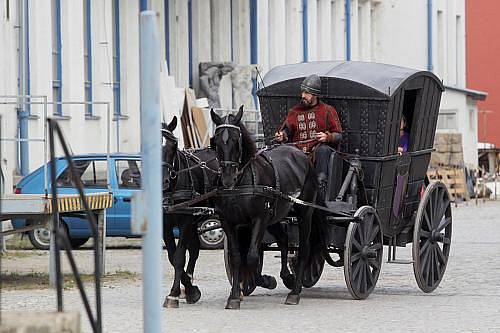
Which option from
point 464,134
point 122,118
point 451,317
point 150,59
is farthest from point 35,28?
point 464,134

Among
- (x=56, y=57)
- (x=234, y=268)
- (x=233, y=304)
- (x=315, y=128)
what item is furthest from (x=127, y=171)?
(x=233, y=304)

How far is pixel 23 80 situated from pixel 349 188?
1323cm

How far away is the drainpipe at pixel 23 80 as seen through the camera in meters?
26.6

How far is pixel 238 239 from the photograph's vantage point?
14.7 m

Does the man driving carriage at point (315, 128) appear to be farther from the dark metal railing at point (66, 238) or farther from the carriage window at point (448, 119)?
the carriage window at point (448, 119)

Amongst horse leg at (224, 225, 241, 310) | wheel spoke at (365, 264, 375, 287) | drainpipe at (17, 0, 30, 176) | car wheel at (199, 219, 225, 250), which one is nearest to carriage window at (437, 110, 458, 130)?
drainpipe at (17, 0, 30, 176)

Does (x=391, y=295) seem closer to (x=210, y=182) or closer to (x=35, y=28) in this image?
(x=210, y=182)

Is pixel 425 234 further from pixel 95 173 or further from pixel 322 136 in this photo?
pixel 95 173

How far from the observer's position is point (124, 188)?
907 inches

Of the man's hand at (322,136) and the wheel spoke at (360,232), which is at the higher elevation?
the man's hand at (322,136)

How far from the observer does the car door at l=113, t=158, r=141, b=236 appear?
22.6m

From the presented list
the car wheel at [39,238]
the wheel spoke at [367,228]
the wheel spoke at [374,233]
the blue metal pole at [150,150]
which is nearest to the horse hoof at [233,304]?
the wheel spoke at [367,228]

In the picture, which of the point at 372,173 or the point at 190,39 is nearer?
the point at 372,173

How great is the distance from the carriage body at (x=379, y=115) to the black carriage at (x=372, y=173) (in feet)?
0.04
